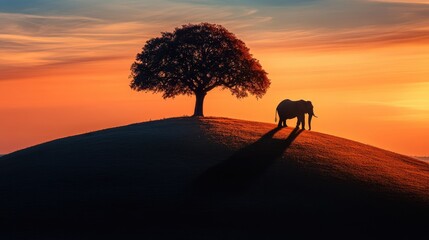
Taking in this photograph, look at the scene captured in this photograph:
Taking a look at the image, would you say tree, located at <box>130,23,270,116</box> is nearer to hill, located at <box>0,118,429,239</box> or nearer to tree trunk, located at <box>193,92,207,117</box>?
tree trunk, located at <box>193,92,207,117</box>

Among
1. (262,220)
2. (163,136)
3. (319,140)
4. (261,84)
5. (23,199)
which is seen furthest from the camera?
(261,84)

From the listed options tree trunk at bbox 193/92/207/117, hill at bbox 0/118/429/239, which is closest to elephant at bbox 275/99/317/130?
hill at bbox 0/118/429/239

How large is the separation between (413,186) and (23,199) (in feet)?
102

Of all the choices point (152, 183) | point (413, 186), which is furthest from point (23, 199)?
point (413, 186)

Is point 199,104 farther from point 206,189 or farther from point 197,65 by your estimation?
point 206,189

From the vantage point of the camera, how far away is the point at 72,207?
45531mm

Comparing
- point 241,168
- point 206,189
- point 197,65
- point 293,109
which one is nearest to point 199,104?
point 197,65

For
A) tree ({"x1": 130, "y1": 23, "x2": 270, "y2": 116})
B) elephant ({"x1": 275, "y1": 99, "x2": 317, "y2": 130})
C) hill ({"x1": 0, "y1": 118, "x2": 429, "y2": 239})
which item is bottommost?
hill ({"x1": 0, "y1": 118, "x2": 429, "y2": 239})

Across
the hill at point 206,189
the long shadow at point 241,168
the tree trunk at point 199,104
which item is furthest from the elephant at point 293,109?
the tree trunk at point 199,104

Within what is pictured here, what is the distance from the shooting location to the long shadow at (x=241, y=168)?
159ft

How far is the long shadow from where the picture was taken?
4857cm

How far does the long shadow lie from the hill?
0.09 meters

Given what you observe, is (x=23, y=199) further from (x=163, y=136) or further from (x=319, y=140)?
(x=319, y=140)

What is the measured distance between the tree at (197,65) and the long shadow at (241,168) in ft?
53.9
